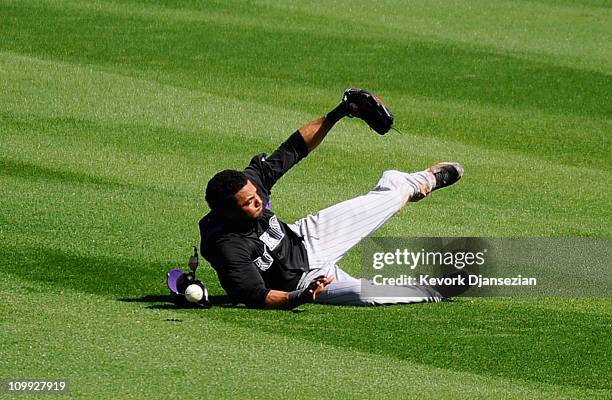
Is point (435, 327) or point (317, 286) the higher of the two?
point (317, 286)

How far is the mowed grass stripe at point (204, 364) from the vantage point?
273 inches

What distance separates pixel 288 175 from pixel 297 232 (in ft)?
11.0

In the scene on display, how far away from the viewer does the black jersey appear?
8445 mm

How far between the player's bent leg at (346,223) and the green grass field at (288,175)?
0.60 metres

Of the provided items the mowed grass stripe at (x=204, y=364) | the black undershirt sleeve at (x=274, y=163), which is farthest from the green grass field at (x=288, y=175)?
the black undershirt sleeve at (x=274, y=163)

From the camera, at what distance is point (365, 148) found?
1334 cm

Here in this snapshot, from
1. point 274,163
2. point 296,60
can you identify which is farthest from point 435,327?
point 296,60

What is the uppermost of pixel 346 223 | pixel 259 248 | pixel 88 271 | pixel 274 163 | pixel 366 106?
pixel 366 106

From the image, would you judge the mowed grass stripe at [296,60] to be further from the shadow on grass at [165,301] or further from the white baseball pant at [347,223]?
the shadow on grass at [165,301]

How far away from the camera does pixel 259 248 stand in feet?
28.5

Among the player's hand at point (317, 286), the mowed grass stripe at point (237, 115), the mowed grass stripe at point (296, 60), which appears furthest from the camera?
the mowed grass stripe at point (296, 60)

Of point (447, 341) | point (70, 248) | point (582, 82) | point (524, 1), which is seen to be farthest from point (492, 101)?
point (447, 341)

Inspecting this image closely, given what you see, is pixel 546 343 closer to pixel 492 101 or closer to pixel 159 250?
pixel 159 250

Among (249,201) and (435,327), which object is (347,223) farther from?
(435,327)
